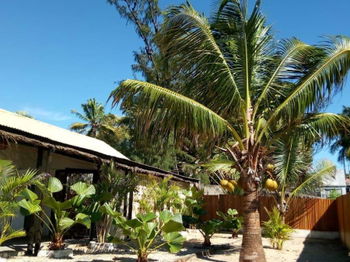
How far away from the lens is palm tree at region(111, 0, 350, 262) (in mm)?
7965

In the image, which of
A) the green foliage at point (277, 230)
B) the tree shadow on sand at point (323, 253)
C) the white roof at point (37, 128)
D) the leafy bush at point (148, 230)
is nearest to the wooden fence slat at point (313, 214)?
the tree shadow on sand at point (323, 253)

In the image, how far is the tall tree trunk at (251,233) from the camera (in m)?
8.11

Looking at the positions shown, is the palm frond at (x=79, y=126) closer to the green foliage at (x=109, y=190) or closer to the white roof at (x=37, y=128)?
the white roof at (x=37, y=128)

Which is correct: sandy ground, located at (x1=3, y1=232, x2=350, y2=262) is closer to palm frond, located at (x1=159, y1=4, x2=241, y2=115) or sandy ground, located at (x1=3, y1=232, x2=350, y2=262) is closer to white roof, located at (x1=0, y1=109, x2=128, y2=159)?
white roof, located at (x1=0, y1=109, x2=128, y2=159)

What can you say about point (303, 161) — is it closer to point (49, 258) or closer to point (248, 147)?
point (248, 147)

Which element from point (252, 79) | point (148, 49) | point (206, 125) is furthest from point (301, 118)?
point (148, 49)

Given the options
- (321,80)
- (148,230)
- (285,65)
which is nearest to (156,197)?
(148,230)

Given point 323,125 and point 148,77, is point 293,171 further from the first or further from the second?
point 148,77

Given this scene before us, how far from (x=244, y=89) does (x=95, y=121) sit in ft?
104

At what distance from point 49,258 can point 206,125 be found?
487 centimetres

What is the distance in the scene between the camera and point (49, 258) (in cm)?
864

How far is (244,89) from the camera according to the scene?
8.75 metres

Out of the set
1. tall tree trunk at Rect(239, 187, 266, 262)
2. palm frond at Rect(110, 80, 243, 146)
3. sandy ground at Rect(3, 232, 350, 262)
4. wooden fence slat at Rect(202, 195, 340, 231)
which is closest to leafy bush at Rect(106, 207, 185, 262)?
sandy ground at Rect(3, 232, 350, 262)

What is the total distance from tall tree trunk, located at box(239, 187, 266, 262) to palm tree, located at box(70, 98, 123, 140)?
29.8m
